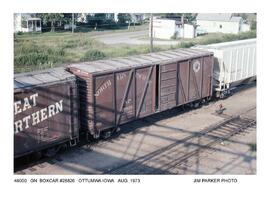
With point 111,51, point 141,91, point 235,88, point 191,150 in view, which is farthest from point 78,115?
point 111,51

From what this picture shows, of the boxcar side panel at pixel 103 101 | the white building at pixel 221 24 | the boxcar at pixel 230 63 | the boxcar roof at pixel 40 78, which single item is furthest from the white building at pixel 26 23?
the boxcar roof at pixel 40 78

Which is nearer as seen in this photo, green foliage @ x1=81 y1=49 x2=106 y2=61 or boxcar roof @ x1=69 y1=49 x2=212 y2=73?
boxcar roof @ x1=69 y1=49 x2=212 y2=73

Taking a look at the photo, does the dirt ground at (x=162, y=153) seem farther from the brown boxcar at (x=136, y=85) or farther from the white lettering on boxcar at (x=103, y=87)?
the white lettering on boxcar at (x=103, y=87)

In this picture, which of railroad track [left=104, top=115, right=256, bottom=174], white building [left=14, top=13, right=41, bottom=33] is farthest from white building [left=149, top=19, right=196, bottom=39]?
railroad track [left=104, top=115, right=256, bottom=174]

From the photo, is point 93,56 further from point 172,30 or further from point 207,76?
point 172,30

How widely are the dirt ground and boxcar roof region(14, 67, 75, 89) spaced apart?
134 inches

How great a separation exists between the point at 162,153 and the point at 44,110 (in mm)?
5510

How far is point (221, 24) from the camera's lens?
7025 cm

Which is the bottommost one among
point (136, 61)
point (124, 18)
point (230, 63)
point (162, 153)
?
point (162, 153)

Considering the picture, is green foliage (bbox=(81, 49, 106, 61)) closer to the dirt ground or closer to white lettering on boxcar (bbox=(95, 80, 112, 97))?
the dirt ground

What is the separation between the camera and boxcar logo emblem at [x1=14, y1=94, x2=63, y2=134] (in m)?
13.6

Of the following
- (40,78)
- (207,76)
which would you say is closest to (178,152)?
(40,78)

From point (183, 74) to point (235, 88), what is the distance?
924 cm
